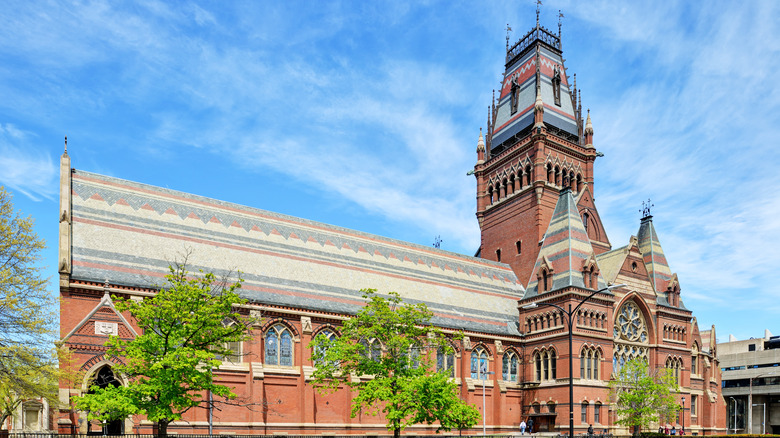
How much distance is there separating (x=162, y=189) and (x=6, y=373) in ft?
78.4

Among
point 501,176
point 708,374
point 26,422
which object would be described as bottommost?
point 26,422

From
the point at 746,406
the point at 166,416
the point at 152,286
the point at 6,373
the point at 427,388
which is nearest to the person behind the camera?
the point at 166,416

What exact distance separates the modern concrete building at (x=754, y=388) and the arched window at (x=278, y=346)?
78.3m

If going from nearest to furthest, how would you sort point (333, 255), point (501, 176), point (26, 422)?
point (333, 255), point (26, 422), point (501, 176)

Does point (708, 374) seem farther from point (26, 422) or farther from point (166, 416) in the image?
point (26, 422)

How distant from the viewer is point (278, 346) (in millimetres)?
46281

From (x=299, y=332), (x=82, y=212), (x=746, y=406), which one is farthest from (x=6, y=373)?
(x=746, y=406)

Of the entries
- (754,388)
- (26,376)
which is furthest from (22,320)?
(754,388)

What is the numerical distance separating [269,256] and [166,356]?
23.4 metres

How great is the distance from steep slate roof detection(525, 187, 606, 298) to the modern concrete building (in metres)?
53.8

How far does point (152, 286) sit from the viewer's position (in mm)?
42250

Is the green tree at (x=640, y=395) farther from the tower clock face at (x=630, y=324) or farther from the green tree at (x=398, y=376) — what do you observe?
the green tree at (x=398, y=376)

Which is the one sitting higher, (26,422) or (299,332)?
(299,332)

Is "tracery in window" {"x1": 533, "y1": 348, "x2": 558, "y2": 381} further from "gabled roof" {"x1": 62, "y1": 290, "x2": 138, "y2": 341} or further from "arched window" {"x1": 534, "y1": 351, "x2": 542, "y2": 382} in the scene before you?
"gabled roof" {"x1": 62, "y1": 290, "x2": 138, "y2": 341}
